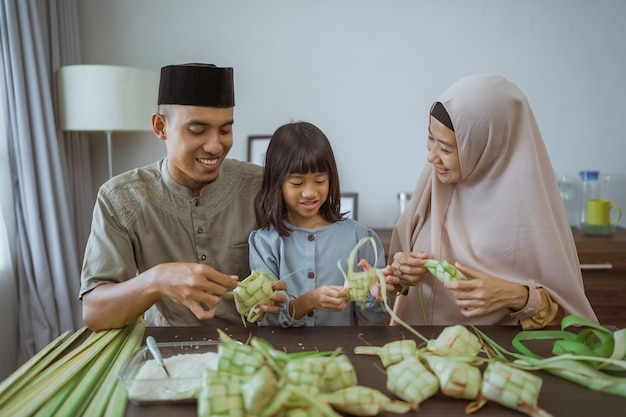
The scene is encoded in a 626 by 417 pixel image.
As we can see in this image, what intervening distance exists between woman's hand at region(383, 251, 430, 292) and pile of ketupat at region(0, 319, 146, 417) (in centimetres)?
77

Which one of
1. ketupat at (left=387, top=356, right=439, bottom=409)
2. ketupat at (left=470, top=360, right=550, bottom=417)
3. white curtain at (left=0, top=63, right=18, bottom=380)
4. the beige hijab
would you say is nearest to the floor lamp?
white curtain at (left=0, top=63, right=18, bottom=380)

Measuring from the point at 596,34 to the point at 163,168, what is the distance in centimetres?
316

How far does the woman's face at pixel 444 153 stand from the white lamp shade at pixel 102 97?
6.68 feet

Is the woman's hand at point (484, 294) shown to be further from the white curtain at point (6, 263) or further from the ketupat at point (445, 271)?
the white curtain at point (6, 263)

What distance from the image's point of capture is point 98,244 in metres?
1.85

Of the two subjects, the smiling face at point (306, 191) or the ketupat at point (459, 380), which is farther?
the smiling face at point (306, 191)

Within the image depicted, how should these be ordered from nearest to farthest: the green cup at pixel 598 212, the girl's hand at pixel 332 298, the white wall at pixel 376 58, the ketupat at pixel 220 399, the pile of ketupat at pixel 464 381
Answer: the ketupat at pixel 220 399 → the pile of ketupat at pixel 464 381 → the girl's hand at pixel 332 298 → the green cup at pixel 598 212 → the white wall at pixel 376 58

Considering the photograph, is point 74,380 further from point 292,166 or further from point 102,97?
point 102,97

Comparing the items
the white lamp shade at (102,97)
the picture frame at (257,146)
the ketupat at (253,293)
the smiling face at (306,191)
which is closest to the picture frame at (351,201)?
the picture frame at (257,146)

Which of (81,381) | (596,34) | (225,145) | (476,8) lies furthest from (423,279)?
(596,34)

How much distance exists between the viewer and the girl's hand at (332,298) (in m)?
1.65

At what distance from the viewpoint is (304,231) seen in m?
1.99

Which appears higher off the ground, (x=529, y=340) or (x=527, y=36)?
(x=527, y=36)

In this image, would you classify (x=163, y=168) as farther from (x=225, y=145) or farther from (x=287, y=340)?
(x=287, y=340)
